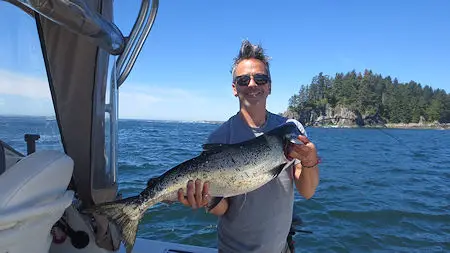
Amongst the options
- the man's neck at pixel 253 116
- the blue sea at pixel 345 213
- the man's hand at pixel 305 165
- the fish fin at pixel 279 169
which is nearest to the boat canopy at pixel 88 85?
the blue sea at pixel 345 213

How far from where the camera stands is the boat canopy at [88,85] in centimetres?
260

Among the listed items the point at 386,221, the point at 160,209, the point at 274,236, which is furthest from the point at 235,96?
the point at 386,221

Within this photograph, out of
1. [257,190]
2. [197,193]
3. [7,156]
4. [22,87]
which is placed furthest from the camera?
[257,190]

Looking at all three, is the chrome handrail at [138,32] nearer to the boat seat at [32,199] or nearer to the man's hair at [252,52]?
the man's hair at [252,52]

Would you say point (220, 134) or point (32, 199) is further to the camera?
point (220, 134)

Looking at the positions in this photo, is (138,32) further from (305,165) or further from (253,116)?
(305,165)

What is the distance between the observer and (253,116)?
3.29 meters

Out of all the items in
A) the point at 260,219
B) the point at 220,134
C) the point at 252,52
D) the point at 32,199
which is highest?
the point at 252,52

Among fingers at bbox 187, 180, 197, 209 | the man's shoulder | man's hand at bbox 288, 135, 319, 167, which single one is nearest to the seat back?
fingers at bbox 187, 180, 197, 209

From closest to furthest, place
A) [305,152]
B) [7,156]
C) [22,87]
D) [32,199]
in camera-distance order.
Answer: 1. [32,199]
2. [7,156]
3. [22,87]
4. [305,152]

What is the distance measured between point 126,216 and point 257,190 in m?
1.12

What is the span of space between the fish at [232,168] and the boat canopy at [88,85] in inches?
17.3

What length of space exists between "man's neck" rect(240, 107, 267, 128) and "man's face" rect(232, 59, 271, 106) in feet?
0.24

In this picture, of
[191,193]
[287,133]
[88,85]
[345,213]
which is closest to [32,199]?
[88,85]
